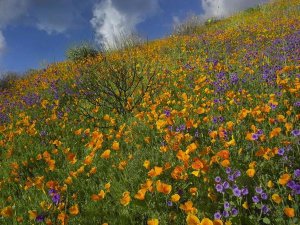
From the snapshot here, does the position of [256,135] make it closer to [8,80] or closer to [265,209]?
[265,209]

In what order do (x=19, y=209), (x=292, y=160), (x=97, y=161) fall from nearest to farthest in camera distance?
(x=292, y=160) < (x=19, y=209) < (x=97, y=161)

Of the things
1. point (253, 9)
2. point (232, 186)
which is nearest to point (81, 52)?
point (253, 9)

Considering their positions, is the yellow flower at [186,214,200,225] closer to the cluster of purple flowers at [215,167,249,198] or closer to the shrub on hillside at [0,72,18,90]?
the cluster of purple flowers at [215,167,249,198]

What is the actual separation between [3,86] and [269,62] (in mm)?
12173

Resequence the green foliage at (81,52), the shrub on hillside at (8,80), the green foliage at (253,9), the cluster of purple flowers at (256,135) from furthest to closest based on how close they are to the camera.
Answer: the green foliage at (253,9), the green foliage at (81,52), the shrub on hillside at (8,80), the cluster of purple flowers at (256,135)

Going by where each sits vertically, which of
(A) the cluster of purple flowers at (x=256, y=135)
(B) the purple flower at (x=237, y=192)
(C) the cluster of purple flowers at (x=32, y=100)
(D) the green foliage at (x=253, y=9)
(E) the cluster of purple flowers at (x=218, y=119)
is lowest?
(B) the purple flower at (x=237, y=192)

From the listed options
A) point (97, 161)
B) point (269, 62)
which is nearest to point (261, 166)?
point (97, 161)

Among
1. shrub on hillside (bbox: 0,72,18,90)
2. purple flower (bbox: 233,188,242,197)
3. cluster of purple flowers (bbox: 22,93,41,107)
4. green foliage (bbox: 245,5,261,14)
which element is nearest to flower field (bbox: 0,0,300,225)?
purple flower (bbox: 233,188,242,197)

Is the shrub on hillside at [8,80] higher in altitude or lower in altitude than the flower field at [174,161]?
higher

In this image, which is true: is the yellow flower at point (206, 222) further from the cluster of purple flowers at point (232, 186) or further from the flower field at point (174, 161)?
the cluster of purple flowers at point (232, 186)

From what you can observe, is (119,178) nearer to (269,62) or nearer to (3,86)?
(269,62)

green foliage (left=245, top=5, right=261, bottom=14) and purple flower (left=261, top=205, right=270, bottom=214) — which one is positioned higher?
green foliage (left=245, top=5, right=261, bottom=14)

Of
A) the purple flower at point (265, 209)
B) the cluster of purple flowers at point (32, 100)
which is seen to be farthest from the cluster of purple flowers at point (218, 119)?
the cluster of purple flowers at point (32, 100)

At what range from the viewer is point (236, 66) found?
916 cm
